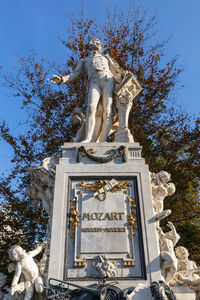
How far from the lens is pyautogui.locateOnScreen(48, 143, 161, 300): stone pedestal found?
463 centimetres

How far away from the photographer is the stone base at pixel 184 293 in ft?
15.5

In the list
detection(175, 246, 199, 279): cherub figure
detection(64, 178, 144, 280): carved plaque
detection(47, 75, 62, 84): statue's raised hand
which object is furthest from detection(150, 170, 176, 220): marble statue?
detection(47, 75, 62, 84): statue's raised hand

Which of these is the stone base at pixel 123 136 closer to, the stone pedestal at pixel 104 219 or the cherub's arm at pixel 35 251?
the stone pedestal at pixel 104 219

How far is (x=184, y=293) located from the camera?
479 centimetres

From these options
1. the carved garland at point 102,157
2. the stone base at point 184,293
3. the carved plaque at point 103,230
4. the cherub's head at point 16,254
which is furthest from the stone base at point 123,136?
the cherub's head at point 16,254

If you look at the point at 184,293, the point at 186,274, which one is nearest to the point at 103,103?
the point at 186,274

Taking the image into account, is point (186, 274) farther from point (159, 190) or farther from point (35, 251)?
point (35, 251)

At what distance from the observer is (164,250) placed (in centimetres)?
508

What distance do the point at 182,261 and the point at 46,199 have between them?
10.5 ft

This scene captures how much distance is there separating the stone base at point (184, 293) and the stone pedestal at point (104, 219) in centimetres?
57

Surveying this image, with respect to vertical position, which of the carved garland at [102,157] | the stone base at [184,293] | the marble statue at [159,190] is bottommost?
the stone base at [184,293]

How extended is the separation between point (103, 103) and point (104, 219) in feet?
11.8

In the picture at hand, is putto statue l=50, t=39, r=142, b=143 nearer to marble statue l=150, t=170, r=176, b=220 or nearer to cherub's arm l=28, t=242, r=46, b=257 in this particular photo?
marble statue l=150, t=170, r=176, b=220

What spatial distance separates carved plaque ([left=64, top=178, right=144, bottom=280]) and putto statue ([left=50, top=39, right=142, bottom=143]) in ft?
5.61
